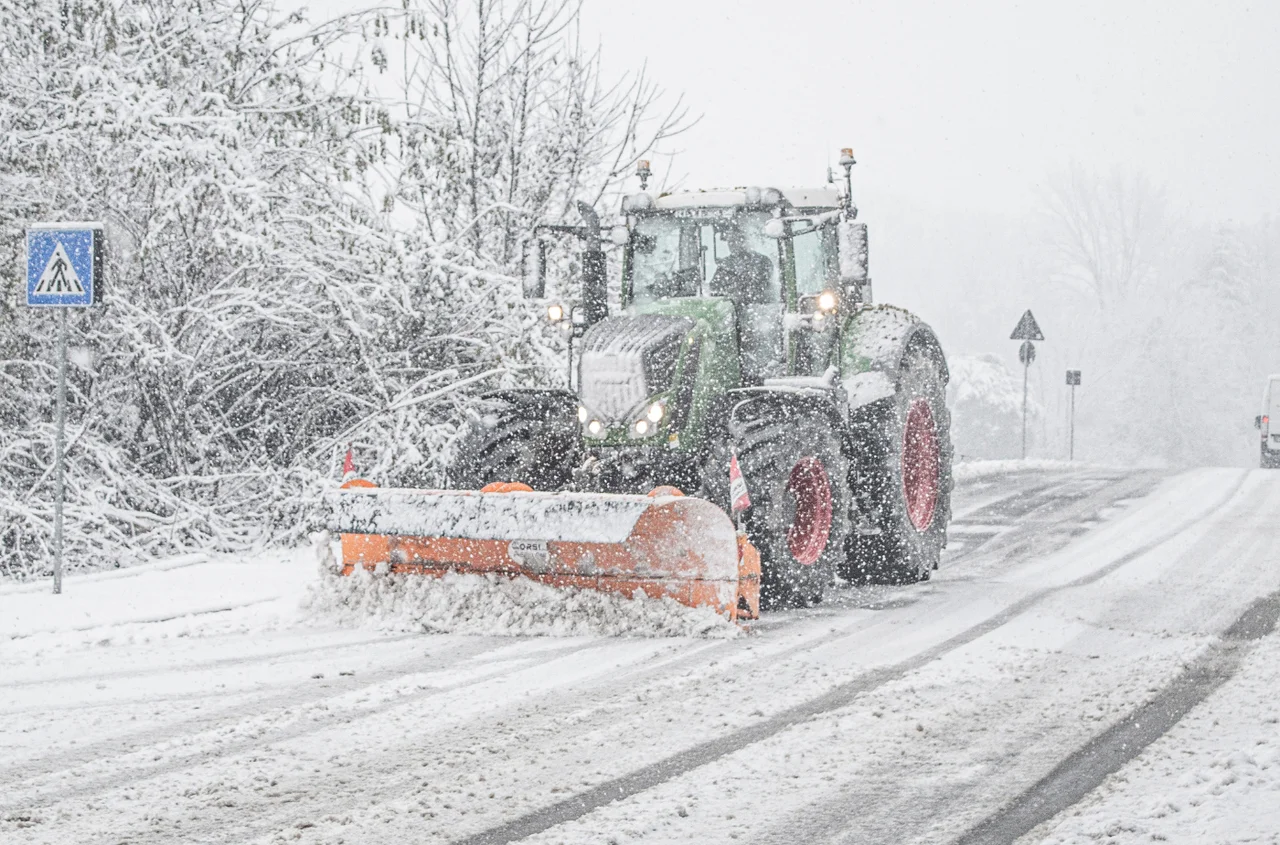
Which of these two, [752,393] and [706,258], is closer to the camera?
[752,393]

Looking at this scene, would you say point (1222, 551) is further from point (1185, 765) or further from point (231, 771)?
point (231, 771)

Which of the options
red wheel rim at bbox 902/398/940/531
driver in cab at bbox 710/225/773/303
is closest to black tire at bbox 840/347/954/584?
red wheel rim at bbox 902/398/940/531

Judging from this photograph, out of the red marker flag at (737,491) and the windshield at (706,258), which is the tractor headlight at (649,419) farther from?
the windshield at (706,258)

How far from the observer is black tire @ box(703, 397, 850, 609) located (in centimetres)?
750

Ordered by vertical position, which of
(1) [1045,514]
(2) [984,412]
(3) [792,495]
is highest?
(3) [792,495]

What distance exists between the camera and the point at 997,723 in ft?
16.6

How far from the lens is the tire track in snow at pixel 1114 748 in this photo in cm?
386

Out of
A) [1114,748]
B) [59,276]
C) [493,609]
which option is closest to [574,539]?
[493,609]

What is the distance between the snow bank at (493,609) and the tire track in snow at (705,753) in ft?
3.50

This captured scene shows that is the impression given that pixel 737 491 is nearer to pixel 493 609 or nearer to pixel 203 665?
pixel 493 609

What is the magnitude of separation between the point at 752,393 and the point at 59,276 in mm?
4152

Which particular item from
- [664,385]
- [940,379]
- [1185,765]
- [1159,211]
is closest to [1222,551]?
[940,379]

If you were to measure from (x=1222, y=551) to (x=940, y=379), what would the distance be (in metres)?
2.70

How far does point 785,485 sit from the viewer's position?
7613mm
